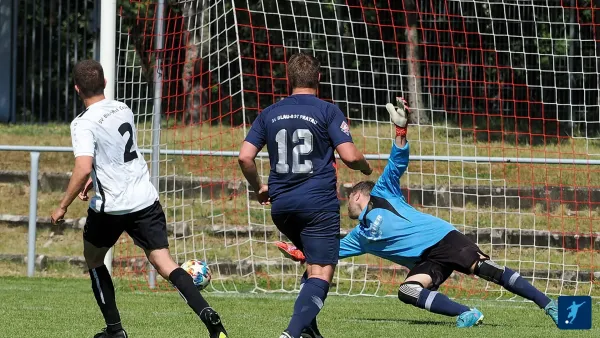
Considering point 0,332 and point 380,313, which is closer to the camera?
point 0,332

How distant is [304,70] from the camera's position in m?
6.30

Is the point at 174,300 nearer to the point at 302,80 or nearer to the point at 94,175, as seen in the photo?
the point at 94,175

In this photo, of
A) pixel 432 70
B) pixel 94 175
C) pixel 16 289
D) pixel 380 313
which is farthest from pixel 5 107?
pixel 94 175

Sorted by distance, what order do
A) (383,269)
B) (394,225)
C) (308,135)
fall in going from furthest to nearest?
(383,269) → (394,225) → (308,135)

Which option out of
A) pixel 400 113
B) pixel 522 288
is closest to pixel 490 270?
pixel 522 288

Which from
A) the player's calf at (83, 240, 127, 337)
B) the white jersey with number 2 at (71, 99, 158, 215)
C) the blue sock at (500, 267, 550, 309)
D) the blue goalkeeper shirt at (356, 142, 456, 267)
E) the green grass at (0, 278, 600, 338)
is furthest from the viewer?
the blue goalkeeper shirt at (356, 142, 456, 267)

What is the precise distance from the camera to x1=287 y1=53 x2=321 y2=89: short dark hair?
6293mm

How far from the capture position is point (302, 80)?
20.7 feet

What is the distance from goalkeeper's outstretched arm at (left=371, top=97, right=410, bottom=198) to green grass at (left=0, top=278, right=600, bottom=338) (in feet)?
3.22

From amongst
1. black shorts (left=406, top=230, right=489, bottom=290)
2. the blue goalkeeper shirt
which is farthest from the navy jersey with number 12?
black shorts (left=406, top=230, right=489, bottom=290)

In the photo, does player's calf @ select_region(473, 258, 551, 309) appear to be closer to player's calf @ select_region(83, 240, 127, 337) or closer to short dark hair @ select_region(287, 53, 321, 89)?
short dark hair @ select_region(287, 53, 321, 89)

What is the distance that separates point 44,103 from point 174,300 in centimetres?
999

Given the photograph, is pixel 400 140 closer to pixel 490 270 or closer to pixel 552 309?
pixel 490 270

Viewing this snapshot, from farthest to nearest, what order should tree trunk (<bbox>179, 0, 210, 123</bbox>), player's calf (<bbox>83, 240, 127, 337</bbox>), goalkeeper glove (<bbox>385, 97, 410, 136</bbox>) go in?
1. tree trunk (<bbox>179, 0, 210, 123</bbox>)
2. goalkeeper glove (<bbox>385, 97, 410, 136</bbox>)
3. player's calf (<bbox>83, 240, 127, 337</bbox>)
